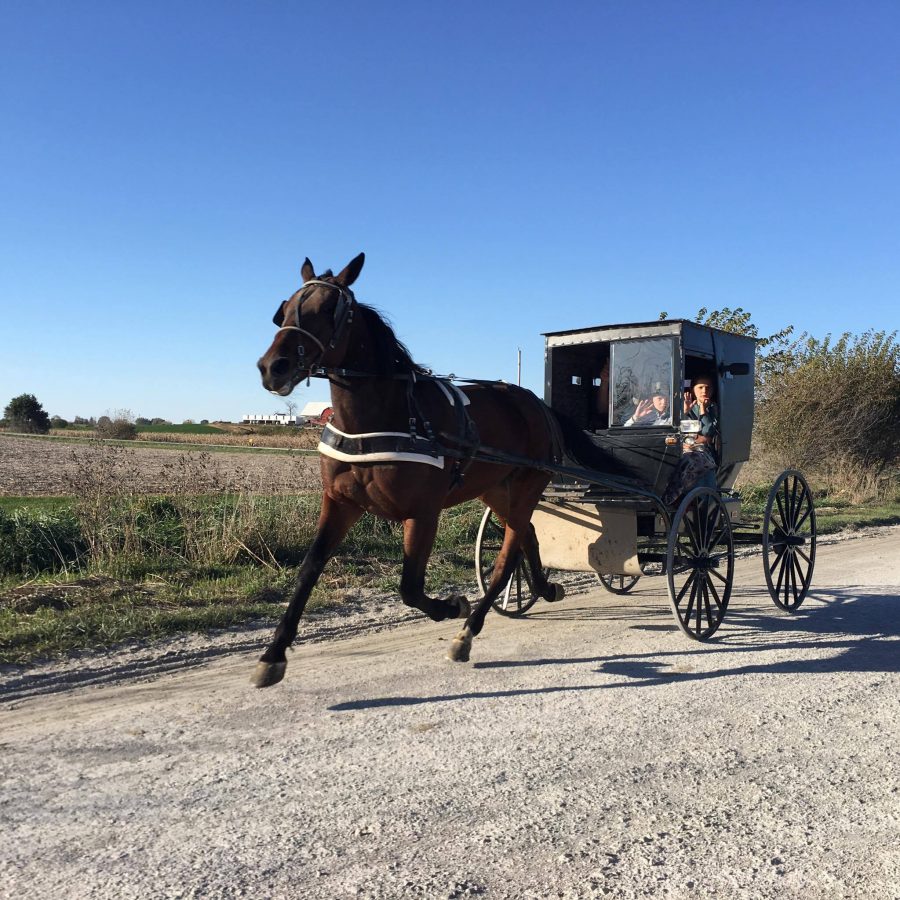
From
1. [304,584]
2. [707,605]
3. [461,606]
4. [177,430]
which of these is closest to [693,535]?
[707,605]

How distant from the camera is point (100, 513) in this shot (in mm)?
8367

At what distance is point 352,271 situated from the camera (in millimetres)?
4797

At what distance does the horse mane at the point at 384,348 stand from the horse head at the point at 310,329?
0.70ft

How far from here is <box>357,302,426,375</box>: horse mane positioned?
499cm

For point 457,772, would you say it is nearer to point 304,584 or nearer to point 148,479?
point 304,584

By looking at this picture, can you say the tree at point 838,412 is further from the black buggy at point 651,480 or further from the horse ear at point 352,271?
the horse ear at point 352,271

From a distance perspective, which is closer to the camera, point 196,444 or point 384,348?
point 384,348

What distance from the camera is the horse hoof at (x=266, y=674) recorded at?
15.6 feet

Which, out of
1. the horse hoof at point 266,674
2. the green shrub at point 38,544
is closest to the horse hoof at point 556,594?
the horse hoof at point 266,674

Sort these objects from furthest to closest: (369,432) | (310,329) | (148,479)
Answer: (148,479), (369,432), (310,329)

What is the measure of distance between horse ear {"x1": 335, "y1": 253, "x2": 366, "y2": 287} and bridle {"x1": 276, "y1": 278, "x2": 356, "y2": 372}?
0.15 feet

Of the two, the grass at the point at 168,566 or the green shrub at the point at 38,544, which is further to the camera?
the green shrub at the point at 38,544

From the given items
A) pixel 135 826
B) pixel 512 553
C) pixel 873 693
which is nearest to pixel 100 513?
pixel 512 553

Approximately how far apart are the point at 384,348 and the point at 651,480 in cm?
322
